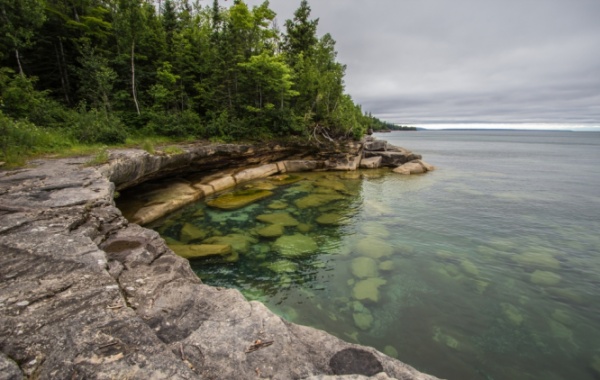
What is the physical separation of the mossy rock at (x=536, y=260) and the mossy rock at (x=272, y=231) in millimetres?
9097

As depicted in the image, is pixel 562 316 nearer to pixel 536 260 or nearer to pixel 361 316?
pixel 536 260

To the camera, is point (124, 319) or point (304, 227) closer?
point (124, 319)

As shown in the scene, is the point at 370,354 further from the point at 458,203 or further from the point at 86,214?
the point at 458,203

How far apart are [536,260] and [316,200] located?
10499mm

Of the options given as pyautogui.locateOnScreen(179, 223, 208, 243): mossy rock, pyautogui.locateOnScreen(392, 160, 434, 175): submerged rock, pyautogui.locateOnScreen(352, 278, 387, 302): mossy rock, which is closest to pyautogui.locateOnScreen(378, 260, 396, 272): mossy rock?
pyautogui.locateOnScreen(352, 278, 387, 302): mossy rock

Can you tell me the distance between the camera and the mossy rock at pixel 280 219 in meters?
12.6

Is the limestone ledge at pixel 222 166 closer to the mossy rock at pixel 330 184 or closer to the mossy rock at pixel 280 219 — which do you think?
the mossy rock at pixel 330 184

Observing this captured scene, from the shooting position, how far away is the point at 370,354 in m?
3.11

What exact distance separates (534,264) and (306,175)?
17361 millimetres

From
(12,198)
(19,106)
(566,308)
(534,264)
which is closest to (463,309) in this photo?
(566,308)

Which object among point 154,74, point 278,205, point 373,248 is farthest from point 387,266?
point 154,74

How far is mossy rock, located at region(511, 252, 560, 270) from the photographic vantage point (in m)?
9.06

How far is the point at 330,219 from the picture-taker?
44.1 ft

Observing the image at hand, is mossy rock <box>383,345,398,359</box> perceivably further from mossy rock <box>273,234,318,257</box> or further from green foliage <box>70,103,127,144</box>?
green foliage <box>70,103,127,144</box>
